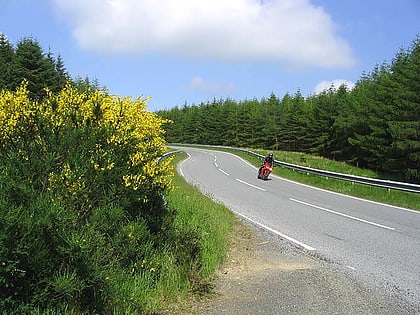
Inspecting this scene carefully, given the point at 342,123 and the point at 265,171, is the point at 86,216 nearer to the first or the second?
the point at 265,171

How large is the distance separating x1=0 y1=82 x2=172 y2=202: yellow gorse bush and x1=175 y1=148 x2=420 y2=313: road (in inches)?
141

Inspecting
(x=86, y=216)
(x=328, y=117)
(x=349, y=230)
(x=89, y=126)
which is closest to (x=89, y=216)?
(x=86, y=216)

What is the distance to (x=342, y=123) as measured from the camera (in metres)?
52.7

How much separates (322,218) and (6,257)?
9922mm

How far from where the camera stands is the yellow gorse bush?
4.92 metres

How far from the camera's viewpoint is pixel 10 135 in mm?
5129

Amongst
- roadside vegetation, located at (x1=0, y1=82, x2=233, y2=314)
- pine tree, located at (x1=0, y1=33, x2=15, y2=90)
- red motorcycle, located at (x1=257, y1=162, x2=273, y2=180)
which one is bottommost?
red motorcycle, located at (x1=257, y1=162, x2=273, y2=180)

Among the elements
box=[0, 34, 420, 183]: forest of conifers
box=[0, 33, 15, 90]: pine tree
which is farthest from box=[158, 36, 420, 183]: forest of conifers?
box=[0, 33, 15, 90]: pine tree

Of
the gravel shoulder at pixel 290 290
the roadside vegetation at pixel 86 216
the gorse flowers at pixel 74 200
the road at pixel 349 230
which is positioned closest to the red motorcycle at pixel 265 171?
the road at pixel 349 230

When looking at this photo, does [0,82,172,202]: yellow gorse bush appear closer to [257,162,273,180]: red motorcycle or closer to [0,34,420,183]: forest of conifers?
[0,34,420,183]: forest of conifers

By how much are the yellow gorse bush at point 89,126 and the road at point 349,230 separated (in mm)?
3588

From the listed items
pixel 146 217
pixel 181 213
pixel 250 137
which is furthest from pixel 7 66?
pixel 250 137

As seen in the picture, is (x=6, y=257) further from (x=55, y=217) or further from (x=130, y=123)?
(x=130, y=123)

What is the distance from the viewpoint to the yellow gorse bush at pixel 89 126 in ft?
16.1
